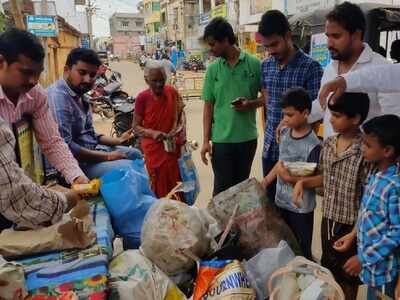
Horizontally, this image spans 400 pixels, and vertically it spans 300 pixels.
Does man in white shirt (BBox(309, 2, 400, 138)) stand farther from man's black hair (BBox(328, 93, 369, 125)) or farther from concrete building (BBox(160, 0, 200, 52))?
concrete building (BBox(160, 0, 200, 52))

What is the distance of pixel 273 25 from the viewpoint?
2699mm

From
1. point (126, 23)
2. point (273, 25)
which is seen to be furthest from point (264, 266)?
point (126, 23)

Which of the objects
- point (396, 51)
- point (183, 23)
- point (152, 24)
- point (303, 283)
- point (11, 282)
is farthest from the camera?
point (152, 24)

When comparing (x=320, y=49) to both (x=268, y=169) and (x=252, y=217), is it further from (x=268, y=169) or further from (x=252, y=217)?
(x=252, y=217)

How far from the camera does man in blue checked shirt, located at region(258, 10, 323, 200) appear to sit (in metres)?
2.72

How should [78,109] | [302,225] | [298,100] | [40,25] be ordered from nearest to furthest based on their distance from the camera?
[298,100]
[302,225]
[78,109]
[40,25]

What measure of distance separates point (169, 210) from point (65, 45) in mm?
25123

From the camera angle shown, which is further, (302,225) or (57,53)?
(57,53)

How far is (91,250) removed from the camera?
1.82 meters

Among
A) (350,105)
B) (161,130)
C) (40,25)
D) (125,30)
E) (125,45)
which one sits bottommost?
(161,130)

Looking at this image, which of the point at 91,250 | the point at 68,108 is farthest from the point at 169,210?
the point at 68,108

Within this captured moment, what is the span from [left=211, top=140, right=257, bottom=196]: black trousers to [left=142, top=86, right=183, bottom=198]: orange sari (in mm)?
484

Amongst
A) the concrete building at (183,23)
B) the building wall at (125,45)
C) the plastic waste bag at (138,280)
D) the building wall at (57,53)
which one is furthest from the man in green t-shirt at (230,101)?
the building wall at (125,45)

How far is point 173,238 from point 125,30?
9058cm
